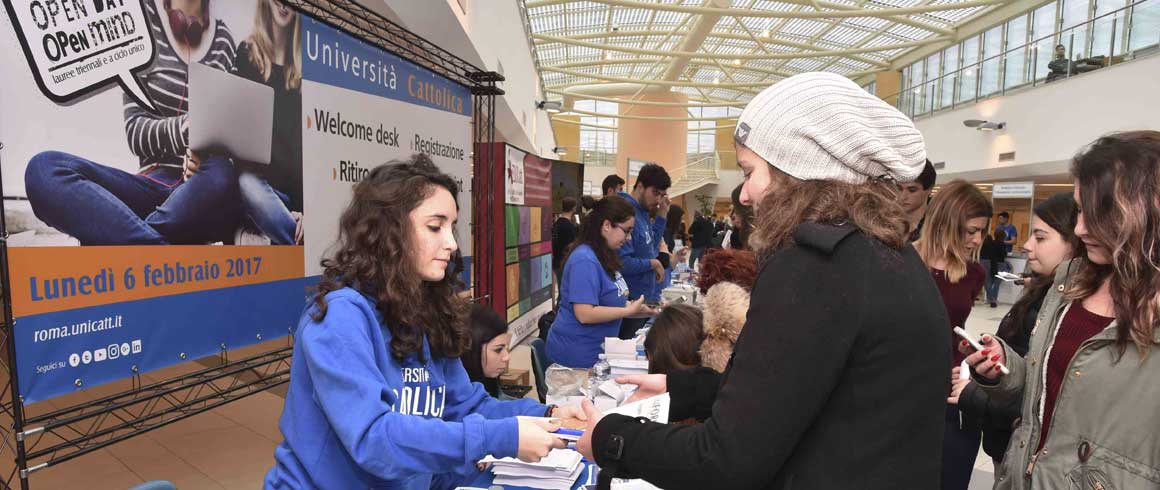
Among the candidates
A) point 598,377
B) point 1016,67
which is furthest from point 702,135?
point 598,377

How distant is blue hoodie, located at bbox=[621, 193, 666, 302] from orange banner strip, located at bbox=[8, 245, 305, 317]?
8.10ft

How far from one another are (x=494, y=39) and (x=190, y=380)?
5.14 meters

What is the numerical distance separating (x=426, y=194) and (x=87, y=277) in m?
1.17

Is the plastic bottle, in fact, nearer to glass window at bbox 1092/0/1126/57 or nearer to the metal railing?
the metal railing

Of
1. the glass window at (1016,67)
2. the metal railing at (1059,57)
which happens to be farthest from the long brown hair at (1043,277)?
the glass window at (1016,67)

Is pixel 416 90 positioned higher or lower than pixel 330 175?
higher

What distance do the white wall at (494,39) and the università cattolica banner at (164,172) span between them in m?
2.11

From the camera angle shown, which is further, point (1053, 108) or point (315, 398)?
point (1053, 108)

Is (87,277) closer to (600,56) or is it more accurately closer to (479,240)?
(479,240)

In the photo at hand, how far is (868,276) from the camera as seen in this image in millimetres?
834

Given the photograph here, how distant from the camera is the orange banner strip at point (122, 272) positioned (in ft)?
5.44

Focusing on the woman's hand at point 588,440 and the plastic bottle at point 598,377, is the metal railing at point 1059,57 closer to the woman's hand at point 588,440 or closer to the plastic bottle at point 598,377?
the plastic bottle at point 598,377

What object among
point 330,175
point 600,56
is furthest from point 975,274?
point 600,56

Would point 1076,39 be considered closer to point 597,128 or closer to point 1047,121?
point 1047,121
